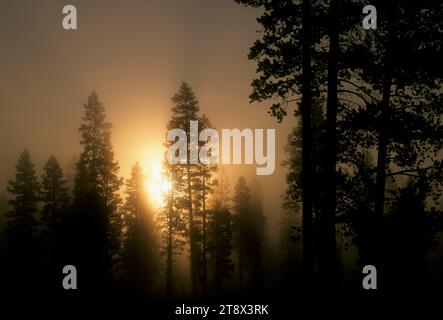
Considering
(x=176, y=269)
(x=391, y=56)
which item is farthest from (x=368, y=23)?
(x=176, y=269)

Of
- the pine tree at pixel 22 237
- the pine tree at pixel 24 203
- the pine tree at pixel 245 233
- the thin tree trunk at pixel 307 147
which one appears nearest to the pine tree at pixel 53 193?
the pine tree at pixel 24 203

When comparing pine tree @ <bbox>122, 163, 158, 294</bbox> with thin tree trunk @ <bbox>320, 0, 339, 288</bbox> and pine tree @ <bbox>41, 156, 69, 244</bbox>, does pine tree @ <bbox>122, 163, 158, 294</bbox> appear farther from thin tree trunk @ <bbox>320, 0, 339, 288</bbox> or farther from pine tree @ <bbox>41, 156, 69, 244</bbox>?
thin tree trunk @ <bbox>320, 0, 339, 288</bbox>

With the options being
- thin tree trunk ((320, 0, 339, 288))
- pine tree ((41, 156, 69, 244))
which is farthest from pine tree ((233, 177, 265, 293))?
thin tree trunk ((320, 0, 339, 288))

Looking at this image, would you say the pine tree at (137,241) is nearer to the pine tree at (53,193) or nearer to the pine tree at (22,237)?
the pine tree at (53,193)

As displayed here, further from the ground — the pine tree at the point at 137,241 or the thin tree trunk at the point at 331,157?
the thin tree trunk at the point at 331,157

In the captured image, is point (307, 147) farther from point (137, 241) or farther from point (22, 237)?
point (22, 237)

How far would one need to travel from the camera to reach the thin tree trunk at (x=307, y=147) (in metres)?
11.5

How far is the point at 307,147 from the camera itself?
11992 millimetres

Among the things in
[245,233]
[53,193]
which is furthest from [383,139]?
[53,193]

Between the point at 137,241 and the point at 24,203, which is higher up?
the point at 24,203

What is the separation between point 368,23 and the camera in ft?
36.8
